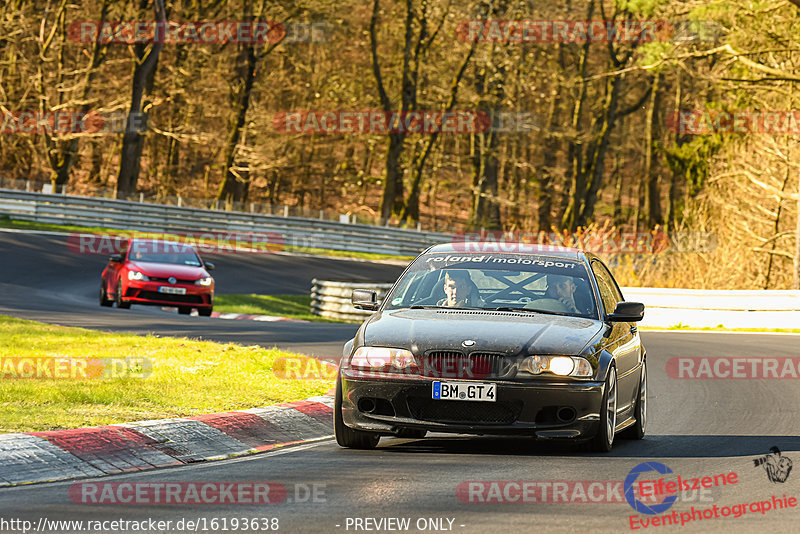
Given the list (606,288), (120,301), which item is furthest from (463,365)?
(120,301)

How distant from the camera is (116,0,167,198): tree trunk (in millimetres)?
46713

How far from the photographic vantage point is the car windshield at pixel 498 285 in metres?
9.42

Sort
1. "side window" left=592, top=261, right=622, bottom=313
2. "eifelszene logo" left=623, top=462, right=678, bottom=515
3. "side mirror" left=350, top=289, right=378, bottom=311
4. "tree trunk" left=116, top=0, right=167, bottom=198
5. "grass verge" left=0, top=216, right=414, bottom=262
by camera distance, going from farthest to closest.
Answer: "tree trunk" left=116, top=0, right=167, bottom=198 < "grass verge" left=0, top=216, right=414, bottom=262 < "side window" left=592, top=261, right=622, bottom=313 < "side mirror" left=350, top=289, right=378, bottom=311 < "eifelszene logo" left=623, top=462, right=678, bottom=515

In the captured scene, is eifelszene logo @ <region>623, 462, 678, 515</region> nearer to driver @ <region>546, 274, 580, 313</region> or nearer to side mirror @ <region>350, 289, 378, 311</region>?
driver @ <region>546, 274, 580, 313</region>

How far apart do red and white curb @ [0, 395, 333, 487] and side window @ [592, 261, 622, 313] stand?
96.9 inches

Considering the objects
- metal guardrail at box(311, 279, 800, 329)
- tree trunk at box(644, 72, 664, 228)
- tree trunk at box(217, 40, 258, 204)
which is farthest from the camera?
tree trunk at box(644, 72, 664, 228)

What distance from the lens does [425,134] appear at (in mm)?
62969

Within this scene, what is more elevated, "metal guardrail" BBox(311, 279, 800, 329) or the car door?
the car door

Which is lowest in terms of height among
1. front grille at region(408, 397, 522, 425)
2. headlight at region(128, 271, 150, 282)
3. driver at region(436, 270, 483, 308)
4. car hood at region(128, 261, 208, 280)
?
headlight at region(128, 271, 150, 282)

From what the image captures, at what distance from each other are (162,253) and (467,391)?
60.1ft

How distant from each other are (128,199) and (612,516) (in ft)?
Result: 127

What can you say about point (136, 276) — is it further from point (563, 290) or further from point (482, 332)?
point (482, 332)

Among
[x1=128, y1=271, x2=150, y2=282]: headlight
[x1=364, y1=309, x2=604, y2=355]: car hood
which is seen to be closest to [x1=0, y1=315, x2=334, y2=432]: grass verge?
[x1=364, y1=309, x2=604, y2=355]: car hood

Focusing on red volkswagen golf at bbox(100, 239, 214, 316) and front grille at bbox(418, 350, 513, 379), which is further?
red volkswagen golf at bbox(100, 239, 214, 316)
